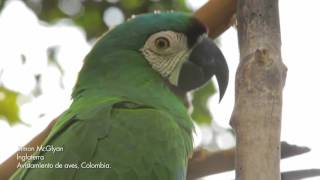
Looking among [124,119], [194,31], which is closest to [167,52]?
[194,31]

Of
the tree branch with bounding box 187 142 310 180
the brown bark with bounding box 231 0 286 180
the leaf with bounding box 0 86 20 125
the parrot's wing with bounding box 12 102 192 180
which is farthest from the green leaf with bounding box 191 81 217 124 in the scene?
the brown bark with bounding box 231 0 286 180

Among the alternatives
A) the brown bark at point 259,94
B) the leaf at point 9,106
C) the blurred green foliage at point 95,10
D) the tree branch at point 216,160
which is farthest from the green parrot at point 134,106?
the blurred green foliage at point 95,10

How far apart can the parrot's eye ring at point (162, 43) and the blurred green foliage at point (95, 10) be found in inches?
47.9

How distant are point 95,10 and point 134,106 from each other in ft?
5.26

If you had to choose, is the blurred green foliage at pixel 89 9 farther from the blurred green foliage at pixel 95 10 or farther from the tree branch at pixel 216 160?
the tree branch at pixel 216 160

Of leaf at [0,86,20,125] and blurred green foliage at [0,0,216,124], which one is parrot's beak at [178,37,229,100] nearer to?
leaf at [0,86,20,125]

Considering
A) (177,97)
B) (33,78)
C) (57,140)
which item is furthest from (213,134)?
(57,140)

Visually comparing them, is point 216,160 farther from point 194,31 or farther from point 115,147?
point 194,31

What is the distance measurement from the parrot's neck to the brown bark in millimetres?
610

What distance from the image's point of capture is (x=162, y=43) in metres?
2.61

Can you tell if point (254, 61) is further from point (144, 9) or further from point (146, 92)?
point (144, 9)

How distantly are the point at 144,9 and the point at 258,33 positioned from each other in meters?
2.07

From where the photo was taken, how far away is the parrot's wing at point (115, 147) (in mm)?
2111

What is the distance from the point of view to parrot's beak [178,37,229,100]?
97.9 inches
